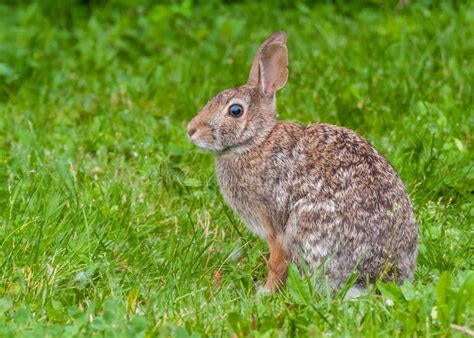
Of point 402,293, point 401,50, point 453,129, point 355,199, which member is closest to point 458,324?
point 402,293

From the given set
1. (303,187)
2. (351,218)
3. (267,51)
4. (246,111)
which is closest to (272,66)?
(267,51)

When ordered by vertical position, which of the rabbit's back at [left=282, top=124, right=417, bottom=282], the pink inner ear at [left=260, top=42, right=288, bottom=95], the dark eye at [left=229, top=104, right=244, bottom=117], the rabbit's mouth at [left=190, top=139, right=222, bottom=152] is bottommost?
the rabbit's back at [left=282, top=124, right=417, bottom=282]

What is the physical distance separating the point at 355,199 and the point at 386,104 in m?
2.51

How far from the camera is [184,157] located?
6.53 metres

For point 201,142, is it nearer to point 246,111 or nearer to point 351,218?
point 246,111

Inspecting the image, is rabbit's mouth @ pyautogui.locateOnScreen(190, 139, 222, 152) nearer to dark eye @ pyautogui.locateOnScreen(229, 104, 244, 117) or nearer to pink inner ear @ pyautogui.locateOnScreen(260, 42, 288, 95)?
dark eye @ pyautogui.locateOnScreen(229, 104, 244, 117)

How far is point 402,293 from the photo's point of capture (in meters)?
4.55

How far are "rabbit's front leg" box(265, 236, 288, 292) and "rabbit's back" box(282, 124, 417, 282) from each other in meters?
0.08

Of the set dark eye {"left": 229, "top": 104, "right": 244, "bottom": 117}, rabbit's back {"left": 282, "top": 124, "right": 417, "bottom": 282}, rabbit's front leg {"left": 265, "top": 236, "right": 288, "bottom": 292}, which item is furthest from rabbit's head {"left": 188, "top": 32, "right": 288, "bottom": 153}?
rabbit's front leg {"left": 265, "top": 236, "right": 288, "bottom": 292}

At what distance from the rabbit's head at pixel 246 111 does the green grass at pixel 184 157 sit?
1.89 feet

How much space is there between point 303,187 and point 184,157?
1599 mm

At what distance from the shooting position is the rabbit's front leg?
5105mm

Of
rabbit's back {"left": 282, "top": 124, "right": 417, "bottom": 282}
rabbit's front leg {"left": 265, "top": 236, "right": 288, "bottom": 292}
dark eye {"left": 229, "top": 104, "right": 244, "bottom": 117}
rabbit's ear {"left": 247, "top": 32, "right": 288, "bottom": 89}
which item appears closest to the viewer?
rabbit's back {"left": 282, "top": 124, "right": 417, "bottom": 282}

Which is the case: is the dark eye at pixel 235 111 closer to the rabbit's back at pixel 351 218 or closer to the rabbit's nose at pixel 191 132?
the rabbit's nose at pixel 191 132
